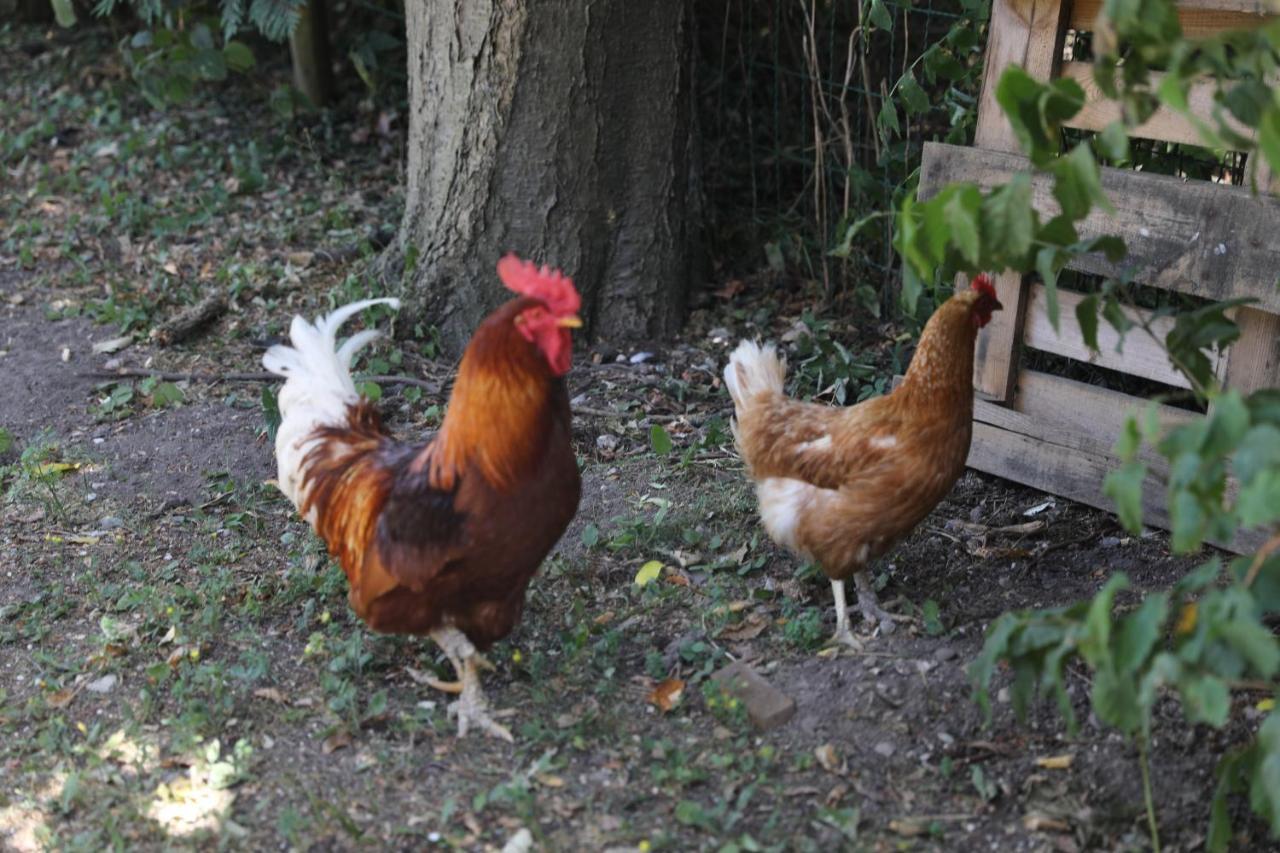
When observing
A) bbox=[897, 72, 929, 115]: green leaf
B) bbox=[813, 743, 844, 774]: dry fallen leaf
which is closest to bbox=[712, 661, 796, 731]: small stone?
bbox=[813, 743, 844, 774]: dry fallen leaf

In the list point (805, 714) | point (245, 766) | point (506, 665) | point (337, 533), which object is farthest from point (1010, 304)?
point (245, 766)

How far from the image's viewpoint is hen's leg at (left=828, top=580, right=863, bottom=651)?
4.00 meters

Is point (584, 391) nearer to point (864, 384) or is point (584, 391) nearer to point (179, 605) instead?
point (864, 384)

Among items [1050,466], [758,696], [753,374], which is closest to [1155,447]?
[758,696]

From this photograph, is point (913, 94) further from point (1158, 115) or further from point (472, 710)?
point (472, 710)

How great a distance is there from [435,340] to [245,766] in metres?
2.80

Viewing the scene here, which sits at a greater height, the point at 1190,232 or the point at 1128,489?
the point at 1190,232

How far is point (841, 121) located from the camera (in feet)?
20.6

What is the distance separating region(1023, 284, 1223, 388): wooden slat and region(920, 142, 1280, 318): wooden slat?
20 cm

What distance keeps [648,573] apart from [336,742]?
1263mm

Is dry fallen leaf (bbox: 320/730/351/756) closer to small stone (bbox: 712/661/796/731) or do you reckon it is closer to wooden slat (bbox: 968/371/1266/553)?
small stone (bbox: 712/661/796/731)

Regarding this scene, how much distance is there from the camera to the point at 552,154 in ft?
18.6

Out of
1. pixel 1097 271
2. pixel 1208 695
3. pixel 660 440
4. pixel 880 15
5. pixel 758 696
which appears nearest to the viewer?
pixel 1208 695

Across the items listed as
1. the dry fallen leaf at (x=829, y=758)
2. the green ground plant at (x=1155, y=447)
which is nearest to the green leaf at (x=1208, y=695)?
the green ground plant at (x=1155, y=447)
